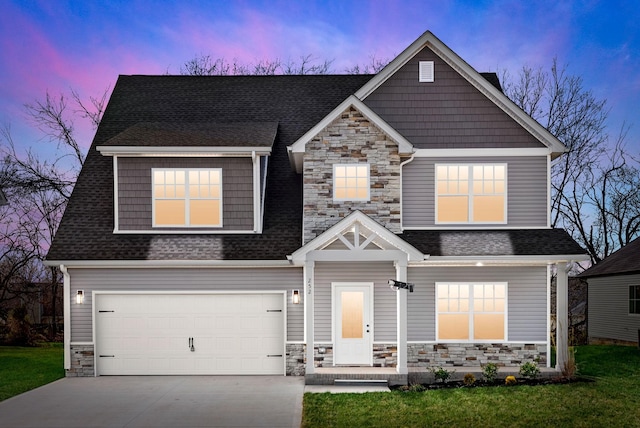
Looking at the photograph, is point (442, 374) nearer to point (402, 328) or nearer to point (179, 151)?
point (402, 328)

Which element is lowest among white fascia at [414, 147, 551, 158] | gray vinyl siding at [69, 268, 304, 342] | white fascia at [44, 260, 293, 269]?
gray vinyl siding at [69, 268, 304, 342]

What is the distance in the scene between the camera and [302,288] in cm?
1209

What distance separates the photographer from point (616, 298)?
21.2m

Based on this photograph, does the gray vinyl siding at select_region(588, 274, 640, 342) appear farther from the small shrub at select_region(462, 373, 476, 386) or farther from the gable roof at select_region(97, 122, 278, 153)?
the gable roof at select_region(97, 122, 278, 153)

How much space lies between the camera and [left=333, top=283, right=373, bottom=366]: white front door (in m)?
11.9

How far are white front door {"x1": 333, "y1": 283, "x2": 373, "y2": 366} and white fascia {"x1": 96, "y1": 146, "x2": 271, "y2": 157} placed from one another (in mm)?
4090

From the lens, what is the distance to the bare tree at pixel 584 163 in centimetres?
2267

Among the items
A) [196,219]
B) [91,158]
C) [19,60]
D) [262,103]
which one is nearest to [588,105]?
[262,103]

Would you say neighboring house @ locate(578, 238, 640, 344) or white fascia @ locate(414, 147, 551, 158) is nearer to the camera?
white fascia @ locate(414, 147, 551, 158)

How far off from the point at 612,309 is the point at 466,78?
49.3 feet

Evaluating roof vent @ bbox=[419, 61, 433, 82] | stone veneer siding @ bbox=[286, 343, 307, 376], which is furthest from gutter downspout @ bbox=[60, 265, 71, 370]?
roof vent @ bbox=[419, 61, 433, 82]

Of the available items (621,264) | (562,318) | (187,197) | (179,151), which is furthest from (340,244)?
(621,264)

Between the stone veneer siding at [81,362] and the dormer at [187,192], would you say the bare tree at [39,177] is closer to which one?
the stone veneer siding at [81,362]

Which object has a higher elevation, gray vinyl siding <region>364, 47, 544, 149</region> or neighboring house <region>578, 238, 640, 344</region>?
gray vinyl siding <region>364, 47, 544, 149</region>
